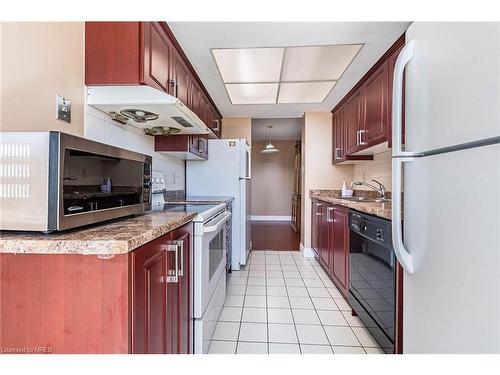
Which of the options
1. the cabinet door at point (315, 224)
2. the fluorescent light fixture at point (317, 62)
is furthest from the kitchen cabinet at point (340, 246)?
the fluorescent light fixture at point (317, 62)

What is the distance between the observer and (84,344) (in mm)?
738

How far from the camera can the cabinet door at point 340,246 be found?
2232 mm

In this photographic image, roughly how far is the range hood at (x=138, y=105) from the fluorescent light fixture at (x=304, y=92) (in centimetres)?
151

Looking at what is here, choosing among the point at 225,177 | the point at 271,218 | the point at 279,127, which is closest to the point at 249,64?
the point at 225,177

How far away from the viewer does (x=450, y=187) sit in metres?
0.79

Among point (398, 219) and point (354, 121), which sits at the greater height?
point (354, 121)

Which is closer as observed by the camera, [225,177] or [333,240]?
[333,240]

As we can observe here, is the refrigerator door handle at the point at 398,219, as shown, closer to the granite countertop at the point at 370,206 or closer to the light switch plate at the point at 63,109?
the granite countertop at the point at 370,206

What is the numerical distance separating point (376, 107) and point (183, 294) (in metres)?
2.29

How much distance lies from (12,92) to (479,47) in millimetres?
1608

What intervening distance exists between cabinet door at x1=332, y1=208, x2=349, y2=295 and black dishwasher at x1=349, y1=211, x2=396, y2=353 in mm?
167

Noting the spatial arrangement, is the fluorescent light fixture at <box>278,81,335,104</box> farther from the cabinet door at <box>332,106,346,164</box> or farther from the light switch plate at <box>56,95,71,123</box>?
the light switch plate at <box>56,95,71,123</box>

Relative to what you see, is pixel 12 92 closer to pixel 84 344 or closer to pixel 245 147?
pixel 84 344

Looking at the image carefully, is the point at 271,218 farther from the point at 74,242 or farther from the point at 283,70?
the point at 74,242
